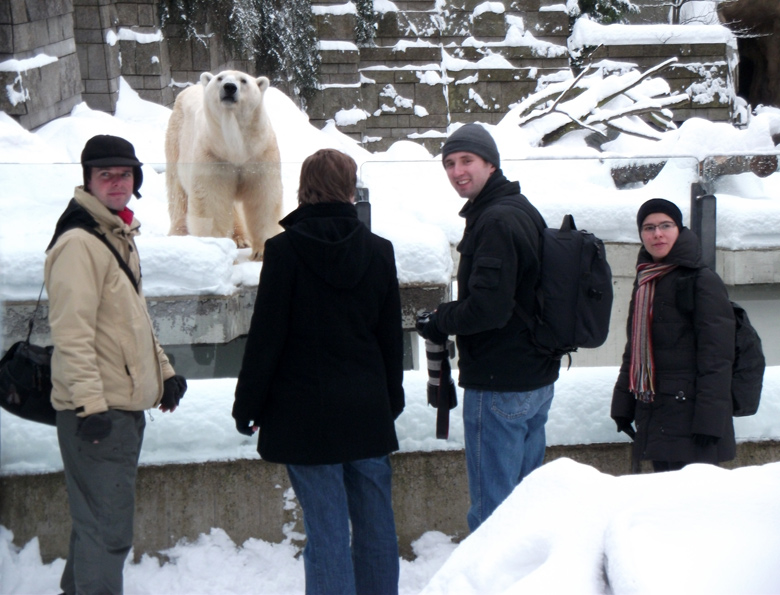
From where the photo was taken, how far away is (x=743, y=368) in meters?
2.88

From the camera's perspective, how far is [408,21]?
15.4 metres

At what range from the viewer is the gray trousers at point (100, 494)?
246 cm

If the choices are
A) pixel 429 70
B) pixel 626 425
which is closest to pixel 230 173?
pixel 626 425

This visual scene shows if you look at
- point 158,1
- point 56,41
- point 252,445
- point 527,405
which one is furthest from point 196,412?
point 158,1

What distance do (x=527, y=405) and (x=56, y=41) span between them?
294 inches

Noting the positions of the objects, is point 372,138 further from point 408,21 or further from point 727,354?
point 727,354

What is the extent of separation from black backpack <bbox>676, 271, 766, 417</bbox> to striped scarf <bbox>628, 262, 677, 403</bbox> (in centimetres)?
9

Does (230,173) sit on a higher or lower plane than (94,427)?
higher

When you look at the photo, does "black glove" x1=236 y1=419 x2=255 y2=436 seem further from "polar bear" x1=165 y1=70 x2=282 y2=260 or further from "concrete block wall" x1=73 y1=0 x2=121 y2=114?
"concrete block wall" x1=73 y1=0 x2=121 y2=114

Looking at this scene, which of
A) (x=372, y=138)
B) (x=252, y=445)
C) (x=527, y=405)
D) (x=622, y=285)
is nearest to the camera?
(x=527, y=405)

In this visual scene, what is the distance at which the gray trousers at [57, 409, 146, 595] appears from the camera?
8.06ft

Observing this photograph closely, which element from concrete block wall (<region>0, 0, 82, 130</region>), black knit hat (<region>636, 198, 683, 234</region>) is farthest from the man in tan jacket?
concrete block wall (<region>0, 0, 82, 130</region>)

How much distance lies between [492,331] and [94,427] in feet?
3.90

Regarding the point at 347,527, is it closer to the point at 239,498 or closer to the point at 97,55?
the point at 239,498
